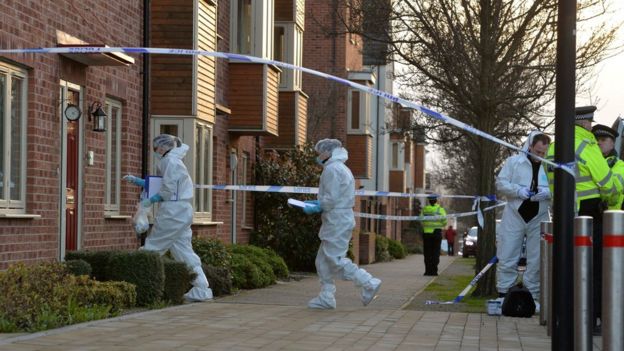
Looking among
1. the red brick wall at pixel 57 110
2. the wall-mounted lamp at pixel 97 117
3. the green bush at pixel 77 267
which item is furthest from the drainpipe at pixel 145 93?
the green bush at pixel 77 267

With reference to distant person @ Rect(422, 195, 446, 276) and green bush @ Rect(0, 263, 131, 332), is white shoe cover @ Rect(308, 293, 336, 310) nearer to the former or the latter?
green bush @ Rect(0, 263, 131, 332)

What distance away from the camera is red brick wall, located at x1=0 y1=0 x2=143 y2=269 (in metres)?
13.8

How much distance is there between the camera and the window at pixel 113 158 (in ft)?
58.2

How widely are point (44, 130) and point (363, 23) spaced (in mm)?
7046

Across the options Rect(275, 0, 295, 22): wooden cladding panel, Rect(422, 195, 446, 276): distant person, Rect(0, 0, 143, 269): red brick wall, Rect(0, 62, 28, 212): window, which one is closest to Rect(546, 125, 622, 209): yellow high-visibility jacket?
Rect(0, 0, 143, 269): red brick wall

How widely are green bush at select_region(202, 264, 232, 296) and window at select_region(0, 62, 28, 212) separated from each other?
3.15 m

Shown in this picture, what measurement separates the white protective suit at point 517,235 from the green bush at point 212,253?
4736 mm

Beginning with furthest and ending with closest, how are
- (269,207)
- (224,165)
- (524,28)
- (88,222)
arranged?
(269,207) → (224,165) → (524,28) → (88,222)

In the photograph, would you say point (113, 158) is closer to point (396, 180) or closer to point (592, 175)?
point (592, 175)

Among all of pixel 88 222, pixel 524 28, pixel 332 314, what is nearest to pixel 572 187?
pixel 332 314

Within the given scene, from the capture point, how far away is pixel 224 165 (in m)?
24.2

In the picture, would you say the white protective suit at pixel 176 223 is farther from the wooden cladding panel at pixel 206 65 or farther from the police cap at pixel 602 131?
the police cap at pixel 602 131

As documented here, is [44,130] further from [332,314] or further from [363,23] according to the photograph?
[363,23]

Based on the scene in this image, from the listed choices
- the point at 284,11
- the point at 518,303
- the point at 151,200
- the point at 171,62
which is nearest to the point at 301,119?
the point at 284,11
